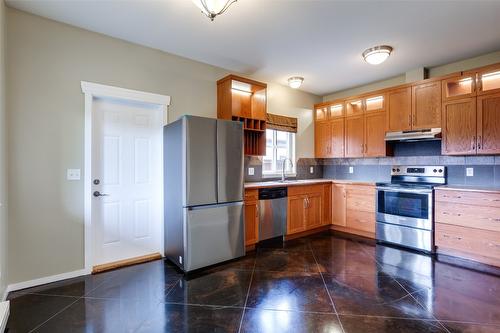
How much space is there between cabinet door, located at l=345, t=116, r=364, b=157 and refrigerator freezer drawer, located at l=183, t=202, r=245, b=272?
2.57m

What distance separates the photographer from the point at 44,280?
2.60 meters

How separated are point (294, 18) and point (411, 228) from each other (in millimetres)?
3197

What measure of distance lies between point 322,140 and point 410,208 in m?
2.11

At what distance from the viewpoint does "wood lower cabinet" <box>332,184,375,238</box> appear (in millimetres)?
4148

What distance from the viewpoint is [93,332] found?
6.16ft

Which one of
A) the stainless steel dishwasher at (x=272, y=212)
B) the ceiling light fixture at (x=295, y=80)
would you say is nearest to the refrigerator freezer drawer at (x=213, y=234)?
the stainless steel dishwasher at (x=272, y=212)

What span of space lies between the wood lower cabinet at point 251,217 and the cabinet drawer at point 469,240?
2429 millimetres

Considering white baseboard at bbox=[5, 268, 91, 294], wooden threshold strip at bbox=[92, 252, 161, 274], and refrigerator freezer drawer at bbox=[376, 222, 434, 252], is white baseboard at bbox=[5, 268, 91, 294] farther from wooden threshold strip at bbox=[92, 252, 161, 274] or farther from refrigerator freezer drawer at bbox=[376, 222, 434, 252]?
refrigerator freezer drawer at bbox=[376, 222, 434, 252]

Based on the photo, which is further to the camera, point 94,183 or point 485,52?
point 485,52

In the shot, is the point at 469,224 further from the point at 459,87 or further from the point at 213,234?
the point at 213,234

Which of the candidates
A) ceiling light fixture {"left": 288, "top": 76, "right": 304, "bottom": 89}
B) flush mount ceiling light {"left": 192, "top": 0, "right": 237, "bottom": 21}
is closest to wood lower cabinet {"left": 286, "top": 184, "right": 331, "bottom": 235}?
ceiling light fixture {"left": 288, "top": 76, "right": 304, "bottom": 89}

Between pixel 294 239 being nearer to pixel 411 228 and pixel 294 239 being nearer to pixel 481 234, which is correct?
pixel 411 228

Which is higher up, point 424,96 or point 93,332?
point 424,96

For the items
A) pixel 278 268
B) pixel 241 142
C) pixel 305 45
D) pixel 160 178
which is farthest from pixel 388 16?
pixel 160 178
